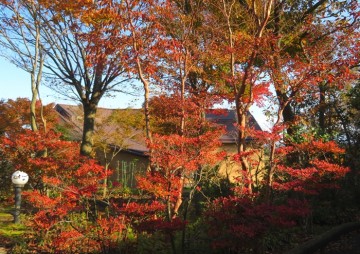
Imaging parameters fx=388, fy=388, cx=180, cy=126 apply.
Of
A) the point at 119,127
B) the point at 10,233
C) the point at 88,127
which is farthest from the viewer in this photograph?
the point at 119,127

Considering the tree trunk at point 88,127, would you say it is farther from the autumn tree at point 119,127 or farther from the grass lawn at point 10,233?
the grass lawn at point 10,233

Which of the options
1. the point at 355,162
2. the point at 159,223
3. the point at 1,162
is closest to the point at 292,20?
the point at 355,162

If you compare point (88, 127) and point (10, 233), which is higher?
point (88, 127)

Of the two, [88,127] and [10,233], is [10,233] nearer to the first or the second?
[10,233]

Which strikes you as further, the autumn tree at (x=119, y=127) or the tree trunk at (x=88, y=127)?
the autumn tree at (x=119, y=127)

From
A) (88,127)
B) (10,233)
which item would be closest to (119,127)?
(88,127)

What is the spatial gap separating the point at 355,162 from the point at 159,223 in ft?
25.1

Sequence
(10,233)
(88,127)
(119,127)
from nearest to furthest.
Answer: (10,233), (88,127), (119,127)

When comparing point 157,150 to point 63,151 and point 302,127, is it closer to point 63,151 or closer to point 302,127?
point 63,151

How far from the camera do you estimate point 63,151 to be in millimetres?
10734

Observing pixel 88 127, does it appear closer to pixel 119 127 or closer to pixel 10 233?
pixel 119 127

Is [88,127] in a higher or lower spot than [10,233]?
higher

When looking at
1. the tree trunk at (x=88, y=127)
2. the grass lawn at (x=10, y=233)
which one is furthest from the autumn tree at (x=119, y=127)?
the grass lawn at (x=10, y=233)

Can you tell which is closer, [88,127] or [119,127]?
[88,127]
